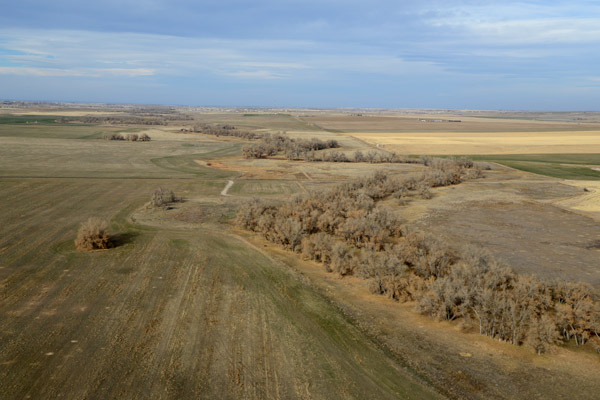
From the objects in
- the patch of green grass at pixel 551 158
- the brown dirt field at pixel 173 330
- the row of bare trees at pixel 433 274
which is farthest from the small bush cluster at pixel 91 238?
the patch of green grass at pixel 551 158

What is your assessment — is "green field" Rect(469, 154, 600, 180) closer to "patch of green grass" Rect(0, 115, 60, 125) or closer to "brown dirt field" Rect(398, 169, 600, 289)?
"brown dirt field" Rect(398, 169, 600, 289)

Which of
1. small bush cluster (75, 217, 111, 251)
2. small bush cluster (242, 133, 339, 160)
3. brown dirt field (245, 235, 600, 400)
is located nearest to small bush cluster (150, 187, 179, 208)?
small bush cluster (75, 217, 111, 251)

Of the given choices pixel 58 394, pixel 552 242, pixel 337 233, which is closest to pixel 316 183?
pixel 337 233

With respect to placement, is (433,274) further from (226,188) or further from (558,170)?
(558,170)

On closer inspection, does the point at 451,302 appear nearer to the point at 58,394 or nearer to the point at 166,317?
the point at 166,317

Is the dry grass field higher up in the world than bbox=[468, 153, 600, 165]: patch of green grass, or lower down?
lower down

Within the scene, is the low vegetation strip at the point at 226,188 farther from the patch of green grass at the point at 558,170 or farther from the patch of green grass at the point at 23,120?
the patch of green grass at the point at 23,120
